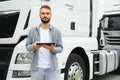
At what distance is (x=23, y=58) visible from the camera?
5.09 meters

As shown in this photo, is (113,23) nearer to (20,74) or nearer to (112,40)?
(112,40)

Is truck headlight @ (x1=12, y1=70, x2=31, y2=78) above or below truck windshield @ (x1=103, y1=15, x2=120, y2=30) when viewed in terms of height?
below

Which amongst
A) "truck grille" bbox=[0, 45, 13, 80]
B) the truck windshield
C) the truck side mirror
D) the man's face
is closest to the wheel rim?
"truck grille" bbox=[0, 45, 13, 80]

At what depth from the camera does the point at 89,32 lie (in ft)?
23.3

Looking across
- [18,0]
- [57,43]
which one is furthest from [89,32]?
[57,43]

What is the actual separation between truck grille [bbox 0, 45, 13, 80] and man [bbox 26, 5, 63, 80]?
1054mm

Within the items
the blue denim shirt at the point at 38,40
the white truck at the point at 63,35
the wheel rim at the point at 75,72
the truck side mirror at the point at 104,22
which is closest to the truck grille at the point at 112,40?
the truck side mirror at the point at 104,22

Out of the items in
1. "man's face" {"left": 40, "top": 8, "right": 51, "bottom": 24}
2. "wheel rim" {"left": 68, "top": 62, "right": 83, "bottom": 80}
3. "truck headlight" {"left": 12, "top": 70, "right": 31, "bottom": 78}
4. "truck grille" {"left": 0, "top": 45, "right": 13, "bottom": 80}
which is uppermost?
"man's face" {"left": 40, "top": 8, "right": 51, "bottom": 24}

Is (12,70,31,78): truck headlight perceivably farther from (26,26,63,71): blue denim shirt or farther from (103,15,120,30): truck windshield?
(103,15,120,30): truck windshield

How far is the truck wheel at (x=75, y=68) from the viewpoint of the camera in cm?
592

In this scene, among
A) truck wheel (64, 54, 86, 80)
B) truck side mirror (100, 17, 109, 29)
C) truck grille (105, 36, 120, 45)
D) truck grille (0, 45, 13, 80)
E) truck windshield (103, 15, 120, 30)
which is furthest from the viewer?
truck side mirror (100, 17, 109, 29)

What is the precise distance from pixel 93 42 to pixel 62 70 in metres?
1.79

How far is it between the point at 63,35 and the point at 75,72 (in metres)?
0.82

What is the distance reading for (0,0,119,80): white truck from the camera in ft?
16.7
